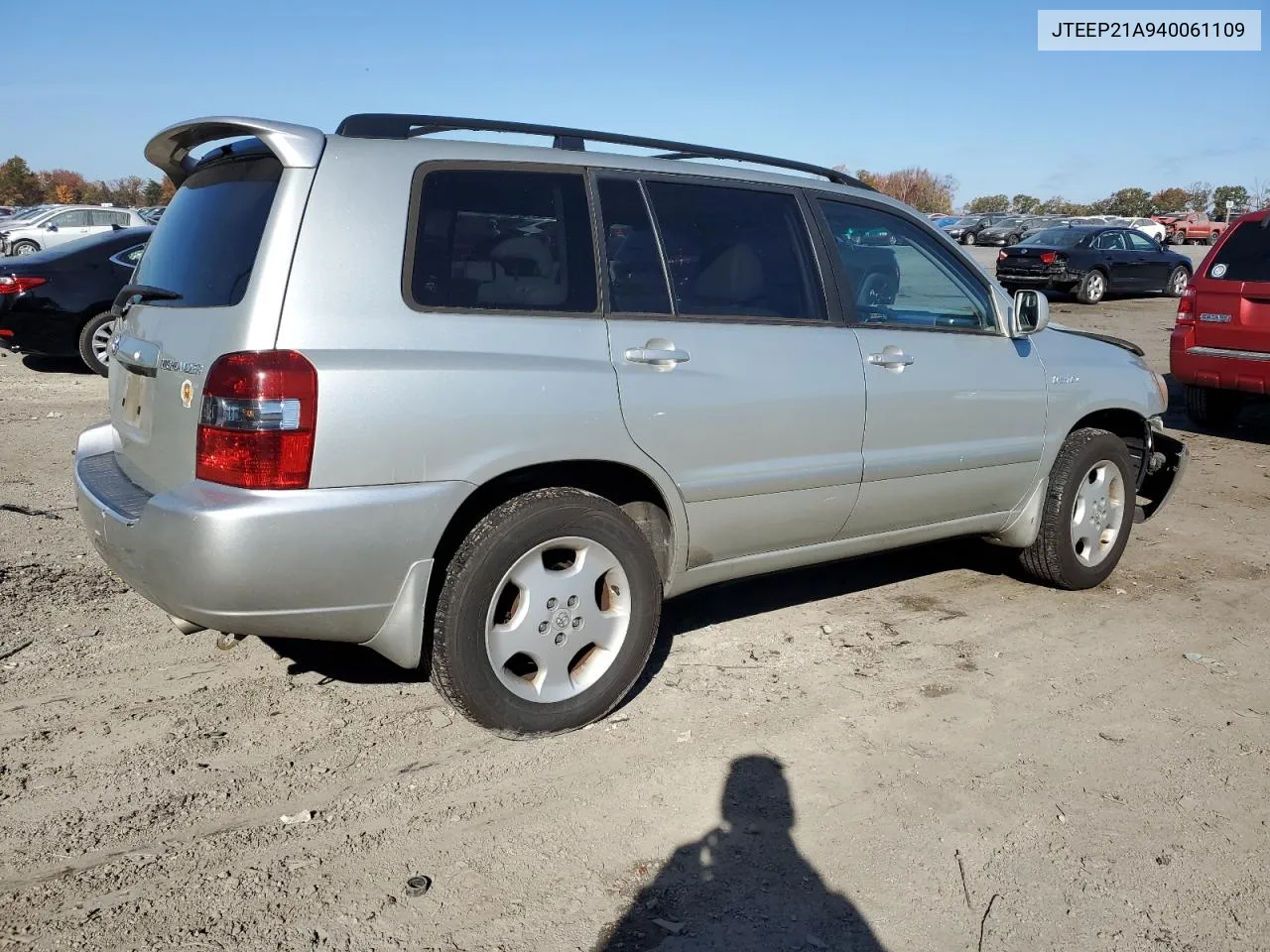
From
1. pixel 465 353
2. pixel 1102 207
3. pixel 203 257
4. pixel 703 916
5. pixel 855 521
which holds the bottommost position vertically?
pixel 703 916

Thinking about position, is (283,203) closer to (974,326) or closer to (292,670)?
(292,670)

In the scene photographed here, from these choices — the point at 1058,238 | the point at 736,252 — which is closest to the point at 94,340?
the point at 736,252

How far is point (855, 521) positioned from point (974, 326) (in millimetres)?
1058

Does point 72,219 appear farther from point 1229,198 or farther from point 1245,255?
point 1229,198

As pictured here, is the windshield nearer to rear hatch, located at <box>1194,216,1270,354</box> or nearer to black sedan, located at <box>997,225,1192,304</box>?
black sedan, located at <box>997,225,1192,304</box>

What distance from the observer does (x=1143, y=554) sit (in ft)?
19.8

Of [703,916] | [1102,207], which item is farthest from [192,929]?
[1102,207]

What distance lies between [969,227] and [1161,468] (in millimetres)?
48863

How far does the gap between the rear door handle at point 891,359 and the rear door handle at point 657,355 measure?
90cm

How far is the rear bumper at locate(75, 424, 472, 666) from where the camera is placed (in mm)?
3025

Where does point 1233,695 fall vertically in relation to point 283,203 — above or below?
below

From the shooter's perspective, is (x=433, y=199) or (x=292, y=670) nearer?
(x=433, y=199)

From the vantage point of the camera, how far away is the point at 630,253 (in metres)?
3.76

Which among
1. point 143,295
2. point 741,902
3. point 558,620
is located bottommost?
point 741,902
